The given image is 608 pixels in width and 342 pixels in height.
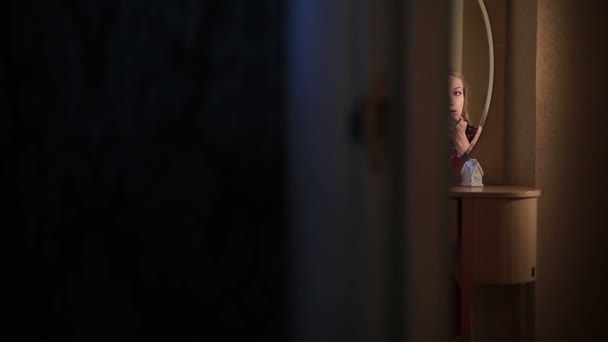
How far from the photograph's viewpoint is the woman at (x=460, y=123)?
2.64 meters

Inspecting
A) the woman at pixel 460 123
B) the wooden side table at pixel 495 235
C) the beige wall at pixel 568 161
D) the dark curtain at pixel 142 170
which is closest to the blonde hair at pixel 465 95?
the woman at pixel 460 123

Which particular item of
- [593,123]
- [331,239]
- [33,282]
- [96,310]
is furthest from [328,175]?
[593,123]

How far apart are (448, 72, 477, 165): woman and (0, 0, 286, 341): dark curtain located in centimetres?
211

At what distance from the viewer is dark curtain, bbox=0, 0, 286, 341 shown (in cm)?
59

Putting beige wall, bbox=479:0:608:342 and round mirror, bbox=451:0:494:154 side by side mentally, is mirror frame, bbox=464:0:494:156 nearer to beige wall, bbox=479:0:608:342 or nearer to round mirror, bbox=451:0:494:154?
round mirror, bbox=451:0:494:154

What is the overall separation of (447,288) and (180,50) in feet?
1.25

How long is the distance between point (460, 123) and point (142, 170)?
217 cm

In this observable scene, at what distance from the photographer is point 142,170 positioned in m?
0.68

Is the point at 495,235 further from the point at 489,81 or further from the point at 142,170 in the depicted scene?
the point at 142,170

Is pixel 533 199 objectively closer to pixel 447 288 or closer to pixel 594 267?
pixel 594 267

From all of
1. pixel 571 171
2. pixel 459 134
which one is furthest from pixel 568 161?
pixel 459 134

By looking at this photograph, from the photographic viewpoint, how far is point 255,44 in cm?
59

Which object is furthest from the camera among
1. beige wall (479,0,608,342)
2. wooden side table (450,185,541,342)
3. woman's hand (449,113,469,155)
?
woman's hand (449,113,469,155)

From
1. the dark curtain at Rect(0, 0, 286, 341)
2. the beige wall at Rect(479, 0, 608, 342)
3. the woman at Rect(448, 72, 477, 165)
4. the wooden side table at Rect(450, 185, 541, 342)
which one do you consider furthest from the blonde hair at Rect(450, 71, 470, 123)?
the dark curtain at Rect(0, 0, 286, 341)
